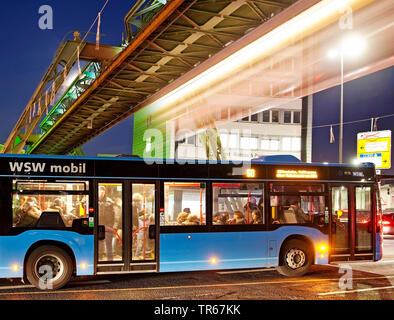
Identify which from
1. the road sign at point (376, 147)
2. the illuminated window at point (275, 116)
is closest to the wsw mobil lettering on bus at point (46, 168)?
the road sign at point (376, 147)

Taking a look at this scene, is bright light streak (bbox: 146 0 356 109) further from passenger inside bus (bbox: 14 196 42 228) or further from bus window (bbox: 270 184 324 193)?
passenger inside bus (bbox: 14 196 42 228)

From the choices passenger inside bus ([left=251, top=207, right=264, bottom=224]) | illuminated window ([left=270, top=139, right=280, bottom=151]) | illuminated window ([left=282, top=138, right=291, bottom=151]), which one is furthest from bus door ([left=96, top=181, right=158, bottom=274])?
illuminated window ([left=282, top=138, right=291, bottom=151])

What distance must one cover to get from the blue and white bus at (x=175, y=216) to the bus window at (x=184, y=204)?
0.02m

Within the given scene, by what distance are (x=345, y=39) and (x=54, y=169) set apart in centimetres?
1003

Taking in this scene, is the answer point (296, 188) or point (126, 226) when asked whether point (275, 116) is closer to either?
point (296, 188)

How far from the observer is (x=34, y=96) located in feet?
109

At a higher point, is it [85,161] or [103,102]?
[103,102]

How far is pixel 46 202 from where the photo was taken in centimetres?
959

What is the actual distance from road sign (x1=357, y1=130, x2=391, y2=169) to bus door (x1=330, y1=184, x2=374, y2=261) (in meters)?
24.7

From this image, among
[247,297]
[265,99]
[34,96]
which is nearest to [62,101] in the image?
[34,96]

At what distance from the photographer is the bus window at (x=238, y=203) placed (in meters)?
10.8

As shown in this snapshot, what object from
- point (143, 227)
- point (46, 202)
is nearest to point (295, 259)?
point (143, 227)
